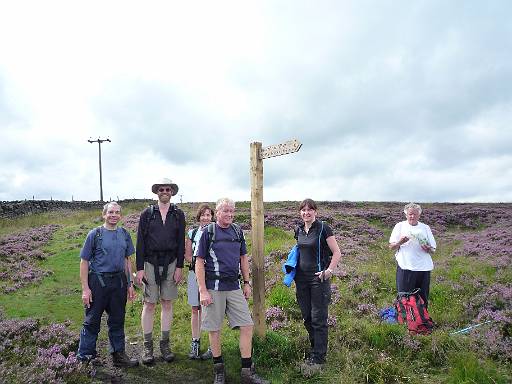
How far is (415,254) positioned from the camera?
8062 millimetres

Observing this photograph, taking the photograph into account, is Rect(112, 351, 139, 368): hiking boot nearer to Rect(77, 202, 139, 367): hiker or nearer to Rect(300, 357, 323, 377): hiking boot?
Rect(77, 202, 139, 367): hiker

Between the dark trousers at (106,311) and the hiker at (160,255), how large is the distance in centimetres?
38

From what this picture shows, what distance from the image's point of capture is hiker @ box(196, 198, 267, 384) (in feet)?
20.1

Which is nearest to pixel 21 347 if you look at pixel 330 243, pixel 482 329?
pixel 330 243

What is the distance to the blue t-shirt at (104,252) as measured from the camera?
6645 mm

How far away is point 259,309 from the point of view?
7.55m

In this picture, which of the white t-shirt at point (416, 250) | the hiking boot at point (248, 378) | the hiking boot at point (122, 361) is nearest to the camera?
A: the hiking boot at point (248, 378)

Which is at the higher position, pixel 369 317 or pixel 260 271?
pixel 260 271

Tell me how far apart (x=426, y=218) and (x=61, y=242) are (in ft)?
80.6

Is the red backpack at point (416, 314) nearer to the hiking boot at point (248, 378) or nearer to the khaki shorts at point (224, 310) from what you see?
the hiking boot at point (248, 378)

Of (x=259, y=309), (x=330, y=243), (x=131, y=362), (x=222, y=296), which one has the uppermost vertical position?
(x=330, y=243)

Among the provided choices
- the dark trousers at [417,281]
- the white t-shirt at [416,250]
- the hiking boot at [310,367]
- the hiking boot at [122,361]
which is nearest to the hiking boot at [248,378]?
the hiking boot at [310,367]

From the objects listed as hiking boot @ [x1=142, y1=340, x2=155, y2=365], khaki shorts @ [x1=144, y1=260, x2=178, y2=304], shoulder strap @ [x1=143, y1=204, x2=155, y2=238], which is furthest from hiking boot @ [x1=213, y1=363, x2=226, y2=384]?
shoulder strap @ [x1=143, y1=204, x2=155, y2=238]

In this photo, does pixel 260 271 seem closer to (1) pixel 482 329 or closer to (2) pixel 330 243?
(2) pixel 330 243
